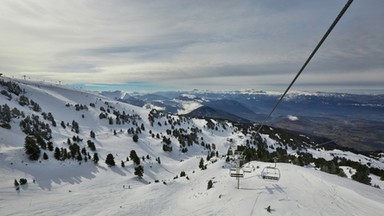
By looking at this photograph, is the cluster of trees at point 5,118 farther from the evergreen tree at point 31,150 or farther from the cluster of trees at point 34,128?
the evergreen tree at point 31,150

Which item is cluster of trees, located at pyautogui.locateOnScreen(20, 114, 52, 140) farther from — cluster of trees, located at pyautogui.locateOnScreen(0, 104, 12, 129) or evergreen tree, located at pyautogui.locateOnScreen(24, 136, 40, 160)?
evergreen tree, located at pyautogui.locateOnScreen(24, 136, 40, 160)

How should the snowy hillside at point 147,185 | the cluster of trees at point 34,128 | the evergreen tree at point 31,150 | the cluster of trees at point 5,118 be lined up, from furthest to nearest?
the cluster of trees at point 34,128
the cluster of trees at point 5,118
the evergreen tree at point 31,150
the snowy hillside at point 147,185

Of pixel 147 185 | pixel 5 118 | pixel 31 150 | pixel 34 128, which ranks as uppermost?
pixel 5 118

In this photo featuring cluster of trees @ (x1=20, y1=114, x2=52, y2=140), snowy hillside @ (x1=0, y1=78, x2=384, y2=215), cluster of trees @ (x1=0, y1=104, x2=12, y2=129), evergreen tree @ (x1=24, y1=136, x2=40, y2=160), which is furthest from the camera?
cluster of trees @ (x1=20, y1=114, x2=52, y2=140)

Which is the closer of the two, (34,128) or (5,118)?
(5,118)

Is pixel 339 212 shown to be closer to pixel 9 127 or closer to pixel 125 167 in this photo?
pixel 125 167

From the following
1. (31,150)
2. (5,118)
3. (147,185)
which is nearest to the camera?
(147,185)

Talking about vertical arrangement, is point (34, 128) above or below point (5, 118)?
below

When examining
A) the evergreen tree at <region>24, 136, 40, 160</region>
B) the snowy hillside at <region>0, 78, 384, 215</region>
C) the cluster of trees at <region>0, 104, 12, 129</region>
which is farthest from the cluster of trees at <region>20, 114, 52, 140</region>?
the evergreen tree at <region>24, 136, 40, 160</region>

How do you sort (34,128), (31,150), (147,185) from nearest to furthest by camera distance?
(147,185) < (31,150) < (34,128)

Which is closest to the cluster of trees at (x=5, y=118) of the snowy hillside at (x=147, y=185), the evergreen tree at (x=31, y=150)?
the snowy hillside at (x=147, y=185)

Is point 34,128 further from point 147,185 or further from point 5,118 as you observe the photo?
point 147,185

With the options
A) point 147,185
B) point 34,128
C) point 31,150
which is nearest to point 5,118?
point 34,128

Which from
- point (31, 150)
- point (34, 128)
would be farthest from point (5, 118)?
point (31, 150)
